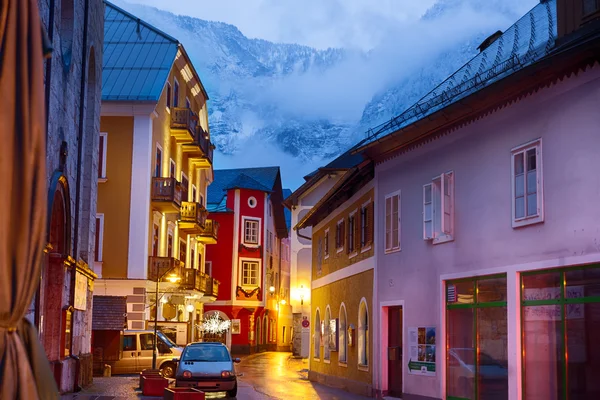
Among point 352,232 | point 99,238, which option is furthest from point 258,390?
point 99,238

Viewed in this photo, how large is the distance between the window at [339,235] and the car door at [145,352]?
8627 millimetres

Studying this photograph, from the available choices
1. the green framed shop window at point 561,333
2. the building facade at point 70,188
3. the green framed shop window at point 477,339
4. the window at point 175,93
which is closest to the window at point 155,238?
the window at point 175,93

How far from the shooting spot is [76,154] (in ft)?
79.3

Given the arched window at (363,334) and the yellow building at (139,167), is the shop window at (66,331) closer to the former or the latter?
the arched window at (363,334)

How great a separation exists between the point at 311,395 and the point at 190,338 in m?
27.1

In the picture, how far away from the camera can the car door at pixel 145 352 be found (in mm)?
35375

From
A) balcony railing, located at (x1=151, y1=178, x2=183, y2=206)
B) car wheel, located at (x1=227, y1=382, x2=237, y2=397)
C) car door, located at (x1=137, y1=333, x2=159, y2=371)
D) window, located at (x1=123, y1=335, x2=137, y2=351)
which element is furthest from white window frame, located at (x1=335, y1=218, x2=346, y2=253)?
balcony railing, located at (x1=151, y1=178, x2=183, y2=206)

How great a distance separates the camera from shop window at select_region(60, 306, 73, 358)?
896 inches

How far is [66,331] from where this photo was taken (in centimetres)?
2305

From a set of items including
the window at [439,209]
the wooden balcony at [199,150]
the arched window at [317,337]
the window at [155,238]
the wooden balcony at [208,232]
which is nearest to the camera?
the window at [439,209]

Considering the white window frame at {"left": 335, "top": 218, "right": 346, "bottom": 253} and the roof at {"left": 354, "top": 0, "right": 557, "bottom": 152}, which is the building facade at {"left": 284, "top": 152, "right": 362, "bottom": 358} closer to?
the white window frame at {"left": 335, "top": 218, "right": 346, "bottom": 253}

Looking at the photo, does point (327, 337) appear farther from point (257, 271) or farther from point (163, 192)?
point (257, 271)

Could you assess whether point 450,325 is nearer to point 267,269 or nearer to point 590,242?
point 590,242

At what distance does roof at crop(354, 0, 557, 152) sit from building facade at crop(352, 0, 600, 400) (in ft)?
0.19
